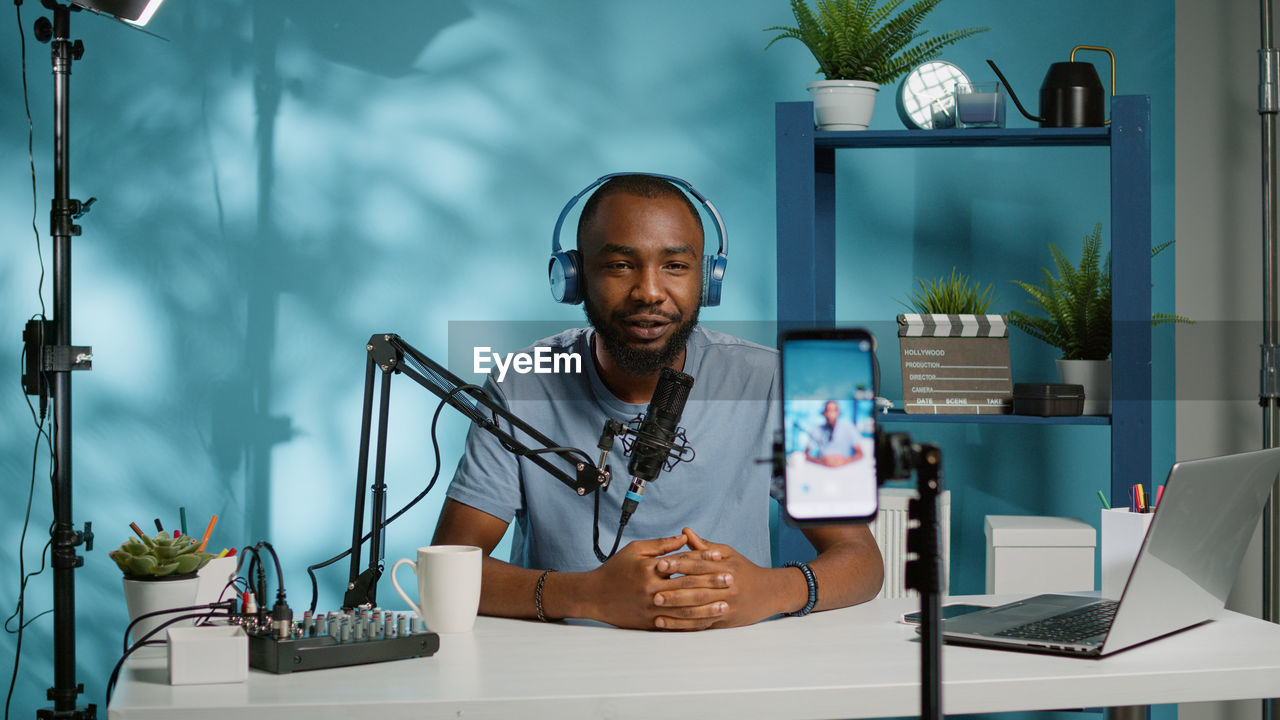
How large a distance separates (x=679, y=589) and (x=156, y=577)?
65 cm

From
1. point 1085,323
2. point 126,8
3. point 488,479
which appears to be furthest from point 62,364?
point 1085,323

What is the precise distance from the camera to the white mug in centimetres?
128

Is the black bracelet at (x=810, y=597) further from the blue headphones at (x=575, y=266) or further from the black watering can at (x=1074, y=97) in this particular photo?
the black watering can at (x=1074, y=97)

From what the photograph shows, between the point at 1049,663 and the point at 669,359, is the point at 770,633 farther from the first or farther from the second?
the point at 669,359

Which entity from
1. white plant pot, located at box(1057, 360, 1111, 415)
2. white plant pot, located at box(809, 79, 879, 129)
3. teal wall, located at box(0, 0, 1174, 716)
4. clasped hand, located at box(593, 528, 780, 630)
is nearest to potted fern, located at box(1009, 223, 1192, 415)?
white plant pot, located at box(1057, 360, 1111, 415)

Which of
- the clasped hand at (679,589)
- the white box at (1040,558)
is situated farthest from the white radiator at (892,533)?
the clasped hand at (679,589)

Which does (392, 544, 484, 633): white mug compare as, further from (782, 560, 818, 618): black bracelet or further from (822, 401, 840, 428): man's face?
(822, 401, 840, 428): man's face

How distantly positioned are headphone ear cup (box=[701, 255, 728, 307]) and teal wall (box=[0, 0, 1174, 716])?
0.84 meters

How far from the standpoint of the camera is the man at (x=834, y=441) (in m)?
0.60

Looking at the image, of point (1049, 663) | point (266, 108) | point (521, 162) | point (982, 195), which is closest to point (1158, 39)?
point (982, 195)

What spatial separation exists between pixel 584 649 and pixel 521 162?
169 cm

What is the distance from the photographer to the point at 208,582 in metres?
1.36

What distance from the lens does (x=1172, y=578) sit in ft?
3.83

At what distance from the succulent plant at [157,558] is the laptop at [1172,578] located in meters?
0.93
